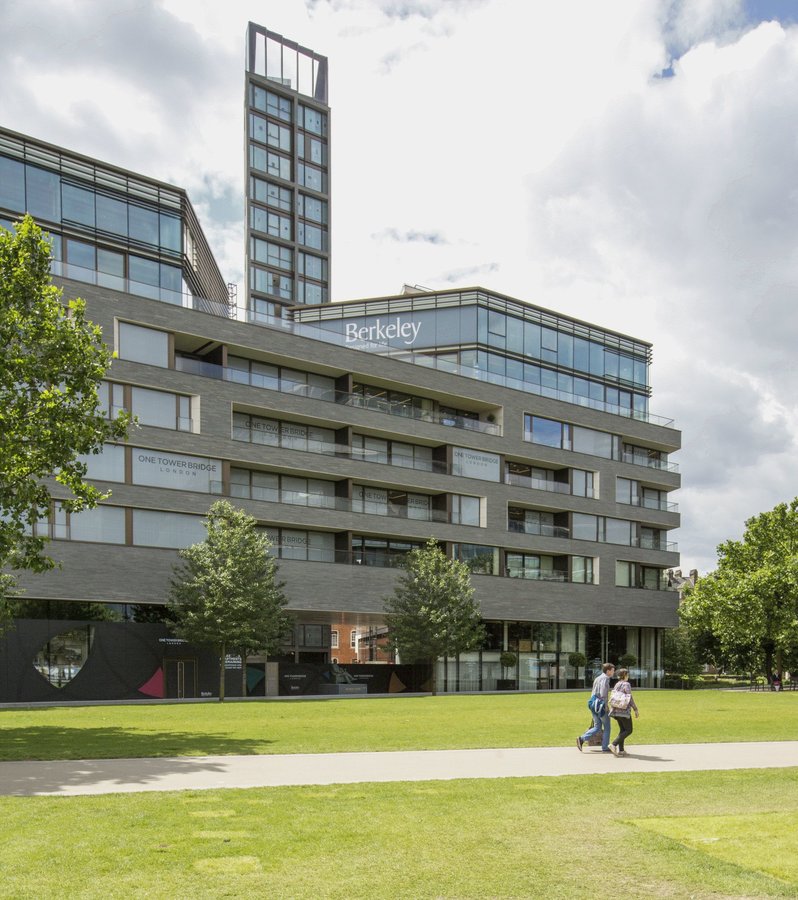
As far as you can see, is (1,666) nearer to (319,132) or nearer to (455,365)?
(455,365)

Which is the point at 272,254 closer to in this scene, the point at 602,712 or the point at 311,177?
the point at 311,177

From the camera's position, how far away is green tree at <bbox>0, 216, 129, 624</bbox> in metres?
20.4

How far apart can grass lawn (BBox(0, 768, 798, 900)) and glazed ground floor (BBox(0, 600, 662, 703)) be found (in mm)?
31688

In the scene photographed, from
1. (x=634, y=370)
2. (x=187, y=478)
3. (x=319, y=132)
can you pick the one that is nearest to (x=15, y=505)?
(x=187, y=478)

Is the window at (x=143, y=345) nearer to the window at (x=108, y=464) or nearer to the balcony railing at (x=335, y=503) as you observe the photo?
the window at (x=108, y=464)

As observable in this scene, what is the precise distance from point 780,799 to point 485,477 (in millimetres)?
47483

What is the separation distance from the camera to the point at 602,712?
1791 cm

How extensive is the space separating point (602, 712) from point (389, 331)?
50.0 m

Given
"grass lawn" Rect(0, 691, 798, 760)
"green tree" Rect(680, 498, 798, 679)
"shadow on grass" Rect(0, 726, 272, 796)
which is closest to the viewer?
"shadow on grass" Rect(0, 726, 272, 796)

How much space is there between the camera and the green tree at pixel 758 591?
5694 centimetres

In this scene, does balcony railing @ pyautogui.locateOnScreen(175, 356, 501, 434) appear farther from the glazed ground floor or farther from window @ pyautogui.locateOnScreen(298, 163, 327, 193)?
window @ pyautogui.locateOnScreen(298, 163, 327, 193)

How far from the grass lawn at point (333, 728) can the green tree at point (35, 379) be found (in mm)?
4612

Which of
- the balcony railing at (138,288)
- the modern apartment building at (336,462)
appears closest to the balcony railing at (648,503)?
the modern apartment building at (336,462)

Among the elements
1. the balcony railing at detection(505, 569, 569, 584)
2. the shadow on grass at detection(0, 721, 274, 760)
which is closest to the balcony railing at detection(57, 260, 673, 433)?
the balcony railing at detection(505, 569, 569, 584)
